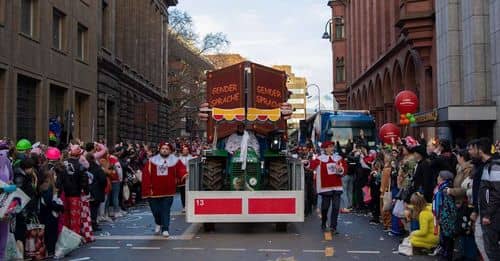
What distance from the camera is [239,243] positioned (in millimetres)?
11414

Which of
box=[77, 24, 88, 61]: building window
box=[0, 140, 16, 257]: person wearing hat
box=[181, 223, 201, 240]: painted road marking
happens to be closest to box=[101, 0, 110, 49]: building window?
box=[77, 24, 88, 61]: building window

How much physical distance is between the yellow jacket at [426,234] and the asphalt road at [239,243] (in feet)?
0.92

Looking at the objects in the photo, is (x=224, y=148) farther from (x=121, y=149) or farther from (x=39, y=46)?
(x=39, y=46)

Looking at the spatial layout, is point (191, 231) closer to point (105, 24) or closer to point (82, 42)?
point (82, 42)

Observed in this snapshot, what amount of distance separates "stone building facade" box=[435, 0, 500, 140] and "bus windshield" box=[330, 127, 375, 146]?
3.73 metres

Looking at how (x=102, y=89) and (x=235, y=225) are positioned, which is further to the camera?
(x=102, y=89)

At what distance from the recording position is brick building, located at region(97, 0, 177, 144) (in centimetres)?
3447

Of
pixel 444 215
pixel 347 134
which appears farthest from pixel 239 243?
pixel 347 134

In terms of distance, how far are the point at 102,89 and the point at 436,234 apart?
25.9m

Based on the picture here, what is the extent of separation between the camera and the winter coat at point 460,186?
351 inches

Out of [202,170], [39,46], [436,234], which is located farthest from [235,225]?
[39,46]

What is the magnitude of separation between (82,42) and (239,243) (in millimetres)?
21852

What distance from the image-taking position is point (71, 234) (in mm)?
10344

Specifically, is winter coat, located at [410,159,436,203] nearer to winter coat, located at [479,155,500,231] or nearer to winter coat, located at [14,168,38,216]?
winter coat, located at [479,155,500,231]
